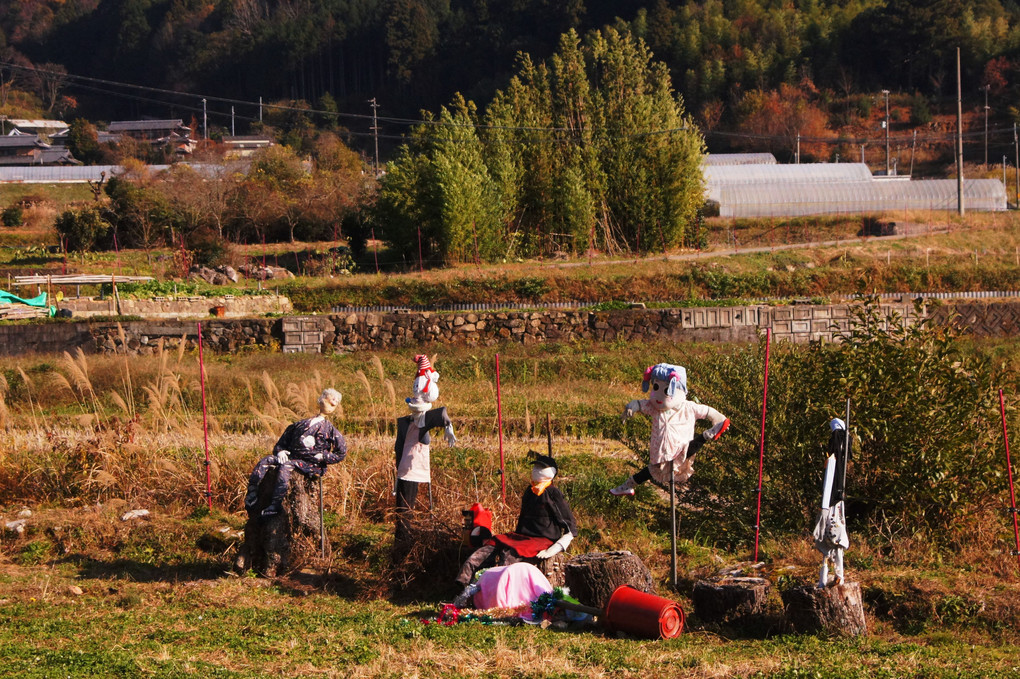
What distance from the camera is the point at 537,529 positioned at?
8.78 metres

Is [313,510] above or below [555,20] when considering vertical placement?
below

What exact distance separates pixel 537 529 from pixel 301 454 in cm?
245

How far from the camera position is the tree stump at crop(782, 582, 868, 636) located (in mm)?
7879

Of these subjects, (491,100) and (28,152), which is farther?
(28,152)

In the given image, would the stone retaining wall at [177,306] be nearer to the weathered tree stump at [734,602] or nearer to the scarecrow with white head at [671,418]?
the scarecrow with white head at [671,418]

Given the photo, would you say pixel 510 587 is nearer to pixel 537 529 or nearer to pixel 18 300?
pixel 537 529

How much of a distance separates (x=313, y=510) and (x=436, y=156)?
2762 centimetres

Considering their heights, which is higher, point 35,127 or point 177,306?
point 35,127

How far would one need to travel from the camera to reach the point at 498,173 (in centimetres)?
3853

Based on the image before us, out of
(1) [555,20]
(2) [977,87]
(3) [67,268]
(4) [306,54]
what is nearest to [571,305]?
(3) [67,268]

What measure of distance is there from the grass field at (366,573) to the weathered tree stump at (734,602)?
0.12 meters

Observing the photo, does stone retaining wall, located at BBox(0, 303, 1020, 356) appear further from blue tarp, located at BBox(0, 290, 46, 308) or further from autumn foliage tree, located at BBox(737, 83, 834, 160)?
autumn foliage tree, located at BBox(737, 83, 834, 160)

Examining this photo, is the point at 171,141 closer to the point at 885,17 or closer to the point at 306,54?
the point at 306,54

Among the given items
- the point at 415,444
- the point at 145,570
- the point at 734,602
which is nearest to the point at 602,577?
the point at 734,602
